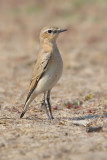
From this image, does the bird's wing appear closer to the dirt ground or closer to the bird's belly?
the bird's belly

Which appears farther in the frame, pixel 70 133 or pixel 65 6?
pixel 65 6

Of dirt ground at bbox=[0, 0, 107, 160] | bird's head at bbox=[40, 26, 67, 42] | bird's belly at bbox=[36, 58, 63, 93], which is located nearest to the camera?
dirt ground at bbox=[0, 0, 107, 160]

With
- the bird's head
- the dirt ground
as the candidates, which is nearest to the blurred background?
the dirt ground

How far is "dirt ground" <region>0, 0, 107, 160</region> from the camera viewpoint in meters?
5.16

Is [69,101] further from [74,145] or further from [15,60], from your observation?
[15,60]

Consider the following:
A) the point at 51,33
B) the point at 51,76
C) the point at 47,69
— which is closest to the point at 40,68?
the point at 47,69

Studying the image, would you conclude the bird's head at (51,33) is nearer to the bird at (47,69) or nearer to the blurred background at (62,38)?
the bird at (47,69)

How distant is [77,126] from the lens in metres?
6.33

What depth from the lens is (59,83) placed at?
33.8 ft

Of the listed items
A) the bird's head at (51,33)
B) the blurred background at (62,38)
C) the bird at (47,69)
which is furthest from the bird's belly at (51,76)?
the blurred background at (62,38)

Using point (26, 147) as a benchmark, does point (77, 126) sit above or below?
below

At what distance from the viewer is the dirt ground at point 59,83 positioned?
5157 millimetres

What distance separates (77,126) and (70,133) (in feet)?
1.75

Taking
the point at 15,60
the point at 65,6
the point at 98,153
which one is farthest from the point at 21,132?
the point at 65,6
